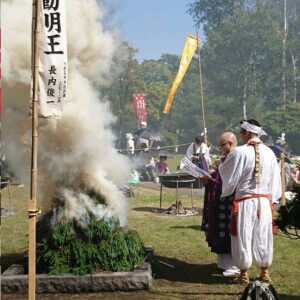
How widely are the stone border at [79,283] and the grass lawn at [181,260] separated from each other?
94 millimetres

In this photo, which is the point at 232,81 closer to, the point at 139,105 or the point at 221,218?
the point at 139,105

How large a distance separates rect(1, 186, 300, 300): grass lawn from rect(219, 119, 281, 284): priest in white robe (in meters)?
0.50

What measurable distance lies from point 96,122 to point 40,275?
2298 mm

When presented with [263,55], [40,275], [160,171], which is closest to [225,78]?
[263,55]

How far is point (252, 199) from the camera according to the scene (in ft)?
18.8

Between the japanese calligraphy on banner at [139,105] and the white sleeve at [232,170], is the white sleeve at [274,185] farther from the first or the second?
the japanese calligraphy on banner at [139,105]

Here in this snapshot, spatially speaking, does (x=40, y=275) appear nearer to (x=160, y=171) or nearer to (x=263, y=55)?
(x=160, y=171)

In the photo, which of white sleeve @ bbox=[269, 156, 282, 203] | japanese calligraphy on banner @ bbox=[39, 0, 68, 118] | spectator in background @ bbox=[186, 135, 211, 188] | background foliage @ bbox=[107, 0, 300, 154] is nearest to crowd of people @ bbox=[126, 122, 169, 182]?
spectator in background @ bbox=[186, 135, 211, 188]

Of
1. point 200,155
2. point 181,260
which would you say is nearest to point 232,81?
point 200,155

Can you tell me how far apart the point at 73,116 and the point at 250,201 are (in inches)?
107

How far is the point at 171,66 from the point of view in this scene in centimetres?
7631

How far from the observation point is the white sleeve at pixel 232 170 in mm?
5758

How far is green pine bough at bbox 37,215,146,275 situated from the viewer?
5766 mm

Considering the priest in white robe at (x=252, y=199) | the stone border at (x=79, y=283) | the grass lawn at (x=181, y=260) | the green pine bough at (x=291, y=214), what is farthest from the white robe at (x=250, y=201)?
the stone border at (x=79, y=283)
